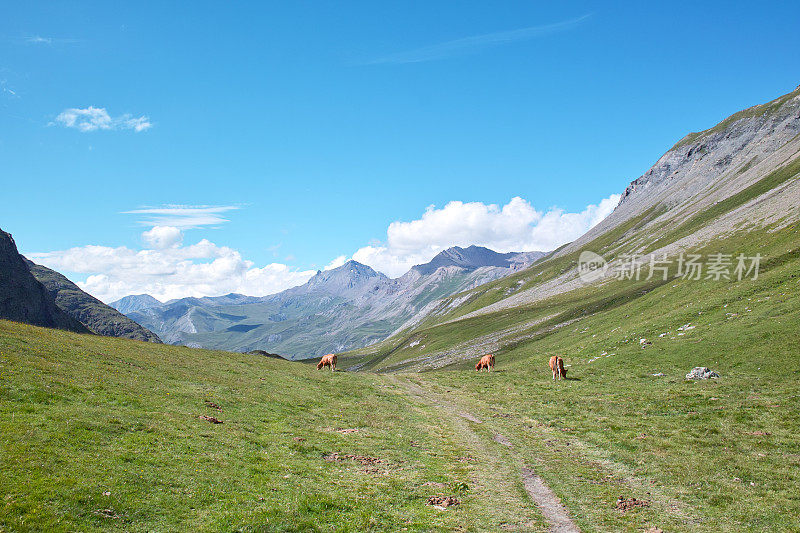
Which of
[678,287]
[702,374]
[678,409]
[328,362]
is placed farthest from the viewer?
[678,287]

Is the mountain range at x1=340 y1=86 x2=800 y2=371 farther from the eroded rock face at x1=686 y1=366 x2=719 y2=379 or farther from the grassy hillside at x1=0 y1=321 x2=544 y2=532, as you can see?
the grassy hillside at x1=0 y1=321 x2=544 y2=532

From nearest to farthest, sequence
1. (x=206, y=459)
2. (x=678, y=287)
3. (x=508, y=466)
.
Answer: (x=206, y=459) → (x=508, y=466) → (x=678, y=287)

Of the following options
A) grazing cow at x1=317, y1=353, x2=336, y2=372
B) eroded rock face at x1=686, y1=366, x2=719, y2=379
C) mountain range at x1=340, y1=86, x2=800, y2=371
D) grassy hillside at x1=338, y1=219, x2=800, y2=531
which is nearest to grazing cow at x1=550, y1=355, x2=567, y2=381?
grassy hillside at x1=338, y1=219, x2=800, y2=531

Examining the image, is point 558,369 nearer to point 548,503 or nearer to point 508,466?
point 508,466

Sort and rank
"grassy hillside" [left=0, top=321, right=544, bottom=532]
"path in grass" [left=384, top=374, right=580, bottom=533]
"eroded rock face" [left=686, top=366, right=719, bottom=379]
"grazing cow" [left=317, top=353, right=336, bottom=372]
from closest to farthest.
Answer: "grassy hillside" [left=0, top=321, right=544, bottom=532]
"path in grass" [left=384, top=374, right=580, bottom=533]
"eroded rock face" [left=686, top=366, right=719, bottom=379]
"grazing cow" [left=317, top=353, right=336, bottom=372]

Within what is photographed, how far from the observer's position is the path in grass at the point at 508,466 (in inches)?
609

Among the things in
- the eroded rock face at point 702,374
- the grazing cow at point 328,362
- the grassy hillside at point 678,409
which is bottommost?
the eroded rock face at point 702,374

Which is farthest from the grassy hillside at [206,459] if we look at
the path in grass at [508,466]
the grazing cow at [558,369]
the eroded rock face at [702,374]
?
the eroded rock face at [702,374]

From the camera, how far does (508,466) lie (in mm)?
20984

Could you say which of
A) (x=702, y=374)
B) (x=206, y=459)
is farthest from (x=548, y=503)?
(x=702, y=374)

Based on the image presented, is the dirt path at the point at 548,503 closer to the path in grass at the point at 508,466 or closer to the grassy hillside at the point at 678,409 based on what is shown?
the path in grass at the point at 508,466

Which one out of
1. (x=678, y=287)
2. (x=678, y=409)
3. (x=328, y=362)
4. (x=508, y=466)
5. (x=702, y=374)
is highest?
(x=678, y=287)

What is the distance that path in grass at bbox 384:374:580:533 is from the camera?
1547 centimetres

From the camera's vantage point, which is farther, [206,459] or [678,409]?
[678,409]
